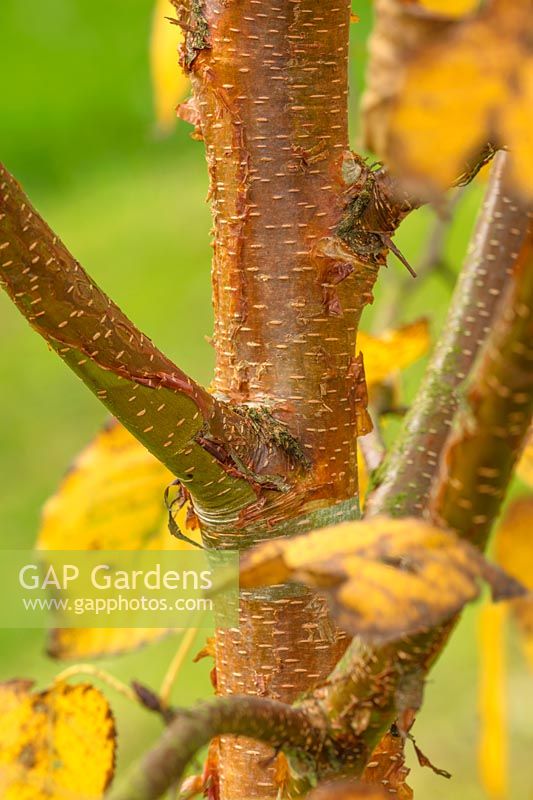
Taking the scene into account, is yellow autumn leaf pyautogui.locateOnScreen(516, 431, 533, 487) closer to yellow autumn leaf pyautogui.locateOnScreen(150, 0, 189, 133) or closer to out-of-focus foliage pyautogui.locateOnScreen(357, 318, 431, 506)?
out-of-focus foliage pyautogui.locateOnScreen(357, 318, 431, 506)

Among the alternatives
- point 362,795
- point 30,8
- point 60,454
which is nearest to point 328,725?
point 362,795

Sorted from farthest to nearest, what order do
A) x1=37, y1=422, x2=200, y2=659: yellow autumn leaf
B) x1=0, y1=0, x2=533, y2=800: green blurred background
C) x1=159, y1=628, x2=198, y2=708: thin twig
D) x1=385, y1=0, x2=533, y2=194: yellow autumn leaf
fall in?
x1=0, y1=0, x2=533, y2=800: green blurred background → x1=37, y1=422, x2=200, y2=659: yellow autumn leaf → x1=159, y1=628, x2=198, y2=708: thin twig → x1=385, y1=0, x2=533, y2=194: yellow autumn leaf

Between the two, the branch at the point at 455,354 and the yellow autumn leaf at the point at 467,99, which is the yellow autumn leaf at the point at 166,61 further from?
the yellow autumn leaf at the point at 467,99

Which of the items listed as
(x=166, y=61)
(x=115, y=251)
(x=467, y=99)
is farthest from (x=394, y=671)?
(x=115, y=251)

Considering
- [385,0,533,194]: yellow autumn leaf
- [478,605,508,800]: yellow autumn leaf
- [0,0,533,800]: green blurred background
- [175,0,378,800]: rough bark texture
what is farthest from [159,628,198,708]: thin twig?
[0,0,533,800]: green blurred background

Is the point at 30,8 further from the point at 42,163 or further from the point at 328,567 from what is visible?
the point at 328,567

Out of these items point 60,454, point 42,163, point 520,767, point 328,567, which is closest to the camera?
point 328,567

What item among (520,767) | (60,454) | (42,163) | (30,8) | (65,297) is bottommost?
(520,767)

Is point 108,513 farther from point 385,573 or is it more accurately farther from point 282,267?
point 385,573
